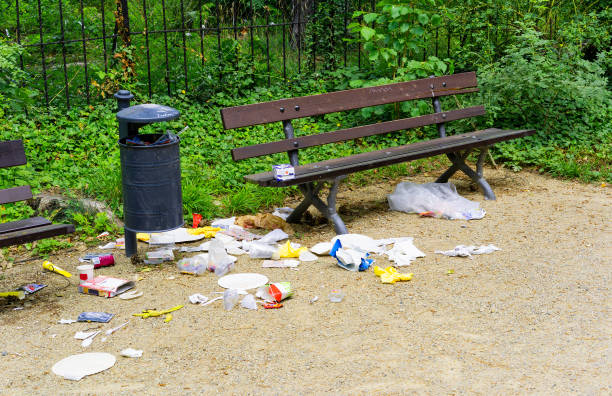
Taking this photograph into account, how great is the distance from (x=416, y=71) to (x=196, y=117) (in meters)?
2.59

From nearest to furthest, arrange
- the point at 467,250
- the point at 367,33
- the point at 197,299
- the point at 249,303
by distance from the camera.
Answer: the point at 249,303 → the point at 197,299 → the point at 467,250 → the point at 367,33

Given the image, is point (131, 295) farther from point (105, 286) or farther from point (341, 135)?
point (341, 135)

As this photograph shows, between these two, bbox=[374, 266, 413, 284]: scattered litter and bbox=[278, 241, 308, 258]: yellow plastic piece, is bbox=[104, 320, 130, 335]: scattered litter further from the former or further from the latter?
bbox=[374, 266, 413, 284]: scattered litter

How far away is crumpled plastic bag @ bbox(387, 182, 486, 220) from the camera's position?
19.9 feet

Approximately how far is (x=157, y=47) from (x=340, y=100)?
427 centimetres

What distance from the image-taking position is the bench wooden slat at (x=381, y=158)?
5.40 metres

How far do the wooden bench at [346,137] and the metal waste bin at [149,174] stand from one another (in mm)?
584

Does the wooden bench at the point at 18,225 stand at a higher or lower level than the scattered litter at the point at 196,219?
higher

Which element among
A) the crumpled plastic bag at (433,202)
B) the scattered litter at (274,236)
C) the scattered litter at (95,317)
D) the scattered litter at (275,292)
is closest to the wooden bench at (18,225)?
the scattered litter at (95,317)

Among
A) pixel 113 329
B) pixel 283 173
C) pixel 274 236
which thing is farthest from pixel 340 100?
pixel 113 329

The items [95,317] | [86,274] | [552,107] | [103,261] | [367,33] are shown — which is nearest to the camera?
[95,317]

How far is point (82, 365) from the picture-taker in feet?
11.8

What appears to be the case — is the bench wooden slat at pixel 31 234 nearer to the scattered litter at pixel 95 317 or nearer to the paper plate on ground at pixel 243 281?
the scattered litter at pixel 95 317

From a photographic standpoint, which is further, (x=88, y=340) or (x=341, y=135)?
(x=341, y=135)
